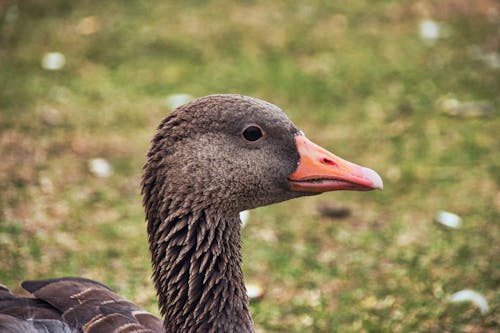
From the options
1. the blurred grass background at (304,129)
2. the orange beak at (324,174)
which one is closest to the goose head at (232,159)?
the orange beak at (324,174)

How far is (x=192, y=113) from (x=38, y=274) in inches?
101

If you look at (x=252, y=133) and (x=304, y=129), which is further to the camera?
(x=304, y=129)

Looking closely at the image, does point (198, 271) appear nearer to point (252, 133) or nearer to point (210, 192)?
point (210, 192)

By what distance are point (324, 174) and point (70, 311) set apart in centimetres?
142

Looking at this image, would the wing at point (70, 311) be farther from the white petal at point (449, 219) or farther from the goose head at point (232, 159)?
the white petal at point (449, 219)

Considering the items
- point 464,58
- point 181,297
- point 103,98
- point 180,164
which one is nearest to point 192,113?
point 180,164


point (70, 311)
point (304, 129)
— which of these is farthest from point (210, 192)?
point (304, 129)

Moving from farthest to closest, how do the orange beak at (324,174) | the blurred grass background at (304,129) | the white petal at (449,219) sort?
1. the white petal at (449,219)
2. the blurred grass background at (304,129)
3. the orange beak at (324,174)

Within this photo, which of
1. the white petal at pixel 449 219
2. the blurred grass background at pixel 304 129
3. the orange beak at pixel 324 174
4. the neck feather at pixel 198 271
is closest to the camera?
the orange beak at pixel 324 174

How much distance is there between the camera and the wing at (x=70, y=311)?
3467mm

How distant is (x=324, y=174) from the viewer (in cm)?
331

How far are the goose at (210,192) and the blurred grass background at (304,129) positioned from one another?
160 cm

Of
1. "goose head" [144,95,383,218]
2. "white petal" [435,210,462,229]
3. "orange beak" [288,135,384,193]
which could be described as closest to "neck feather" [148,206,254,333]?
"goose head" [144,95,383,218]

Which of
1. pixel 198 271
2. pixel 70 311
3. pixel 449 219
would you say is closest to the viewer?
pixel 198 271
